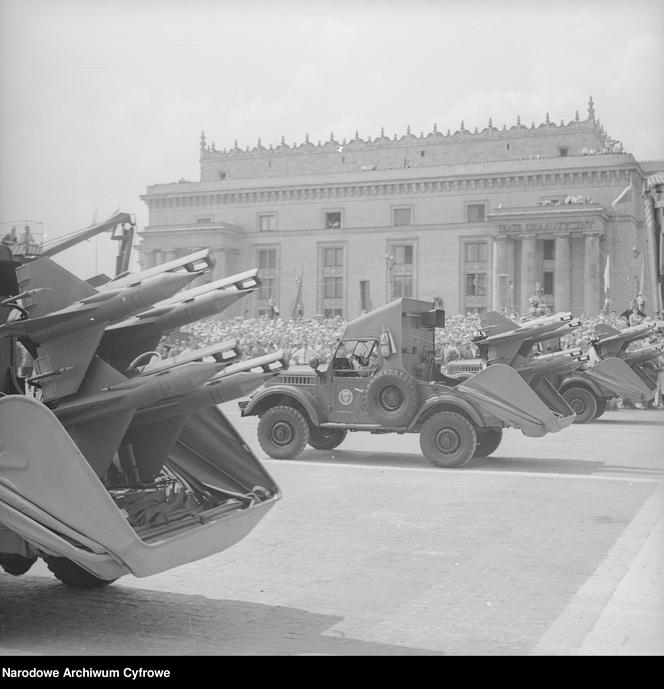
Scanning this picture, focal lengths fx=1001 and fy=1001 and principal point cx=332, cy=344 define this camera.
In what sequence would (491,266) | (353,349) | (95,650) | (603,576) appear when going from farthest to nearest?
1. (491,266)
2. (353,349)
3. (603,576)
4. (95,650)

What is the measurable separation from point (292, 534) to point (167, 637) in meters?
3.59

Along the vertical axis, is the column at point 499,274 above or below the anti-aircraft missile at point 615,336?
above

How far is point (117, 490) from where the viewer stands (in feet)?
21.3

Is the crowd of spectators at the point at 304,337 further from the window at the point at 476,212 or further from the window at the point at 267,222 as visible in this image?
the window at the point at 476,212

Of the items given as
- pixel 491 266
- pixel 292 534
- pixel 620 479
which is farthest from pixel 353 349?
pixel 491 266

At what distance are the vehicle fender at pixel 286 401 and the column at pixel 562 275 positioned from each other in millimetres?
50611

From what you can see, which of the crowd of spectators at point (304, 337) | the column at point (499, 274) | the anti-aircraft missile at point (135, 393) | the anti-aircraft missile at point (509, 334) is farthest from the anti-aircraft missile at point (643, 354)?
the column at point (499, 274)

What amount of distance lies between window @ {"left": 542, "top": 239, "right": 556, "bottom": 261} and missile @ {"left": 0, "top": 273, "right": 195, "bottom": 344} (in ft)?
204

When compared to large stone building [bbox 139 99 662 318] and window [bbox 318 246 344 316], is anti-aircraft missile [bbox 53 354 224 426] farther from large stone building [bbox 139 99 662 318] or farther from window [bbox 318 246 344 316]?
A: window [bbox 318 246 344 316]

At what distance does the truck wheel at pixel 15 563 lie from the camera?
6750 millimetres

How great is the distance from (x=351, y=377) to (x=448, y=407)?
169cm

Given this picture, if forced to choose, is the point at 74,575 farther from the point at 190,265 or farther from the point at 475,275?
the point at 475,275

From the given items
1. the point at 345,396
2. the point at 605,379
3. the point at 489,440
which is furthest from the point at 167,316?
the point at 605,379
